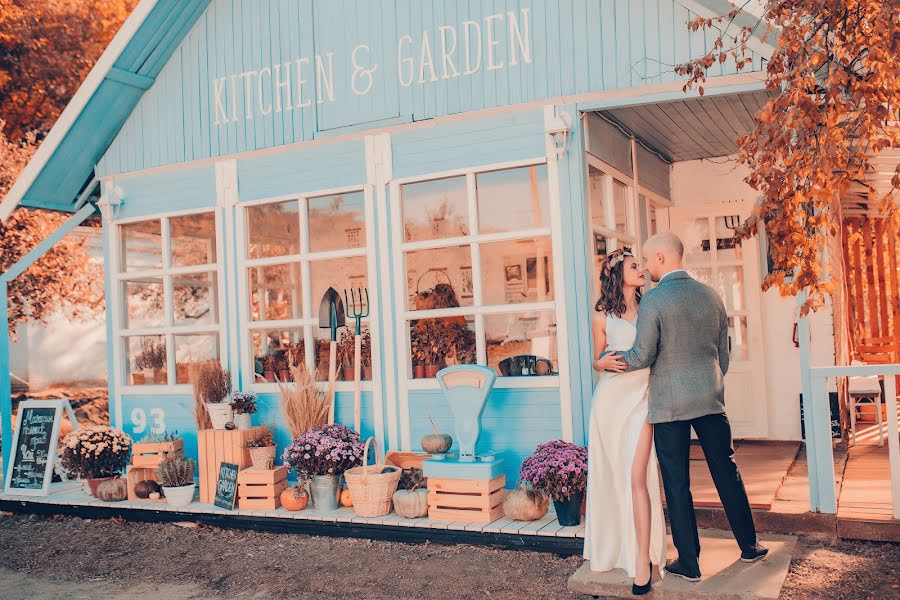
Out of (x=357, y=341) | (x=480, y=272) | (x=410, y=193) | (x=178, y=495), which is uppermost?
(x=410, y=193)

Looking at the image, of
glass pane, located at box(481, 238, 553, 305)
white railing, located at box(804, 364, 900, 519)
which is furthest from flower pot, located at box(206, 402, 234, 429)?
white railing, located at box(804, 364, 900, 519)

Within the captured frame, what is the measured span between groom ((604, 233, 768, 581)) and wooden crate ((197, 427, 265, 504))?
3702mm

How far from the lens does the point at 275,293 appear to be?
7516 millimetres

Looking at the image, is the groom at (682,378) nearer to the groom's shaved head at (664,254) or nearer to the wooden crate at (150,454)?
the groom's shaved head at (664,254)

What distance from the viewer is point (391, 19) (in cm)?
690

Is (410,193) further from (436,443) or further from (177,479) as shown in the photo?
(177,479)

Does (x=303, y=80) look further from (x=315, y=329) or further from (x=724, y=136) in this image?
(x=724, y=136)

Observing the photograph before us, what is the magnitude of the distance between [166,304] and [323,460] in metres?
2.56

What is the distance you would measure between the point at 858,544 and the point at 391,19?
5.03m

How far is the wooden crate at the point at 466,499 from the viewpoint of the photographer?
580 cm

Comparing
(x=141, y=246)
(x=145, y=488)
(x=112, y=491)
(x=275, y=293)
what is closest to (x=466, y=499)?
(x=275, y=293)

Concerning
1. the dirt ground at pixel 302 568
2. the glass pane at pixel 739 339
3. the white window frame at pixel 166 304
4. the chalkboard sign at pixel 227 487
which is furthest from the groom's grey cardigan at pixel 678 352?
the white window frame at pixel 166 304

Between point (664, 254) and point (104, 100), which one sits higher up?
point (104, 100)

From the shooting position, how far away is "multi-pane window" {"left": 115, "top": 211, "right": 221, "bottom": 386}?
25.6 ft
